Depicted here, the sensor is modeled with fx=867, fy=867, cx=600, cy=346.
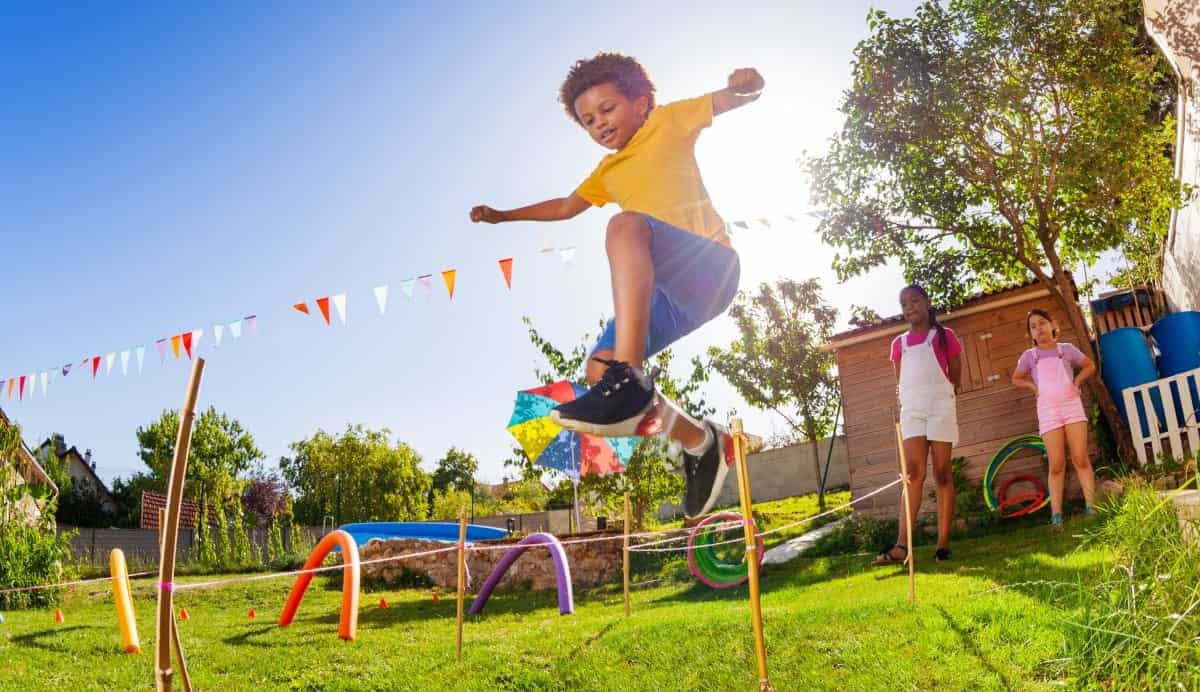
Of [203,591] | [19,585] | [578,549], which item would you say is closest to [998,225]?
[578,549]

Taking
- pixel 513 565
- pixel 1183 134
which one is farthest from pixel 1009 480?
pixel 513 565

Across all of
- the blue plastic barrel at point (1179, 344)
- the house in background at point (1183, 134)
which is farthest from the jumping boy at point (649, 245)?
the blue plastic barrel at point (1179, 344)

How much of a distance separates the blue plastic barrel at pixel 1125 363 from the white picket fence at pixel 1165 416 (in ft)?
0.90

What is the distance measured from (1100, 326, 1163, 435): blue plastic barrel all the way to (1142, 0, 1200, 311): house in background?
0.68 m

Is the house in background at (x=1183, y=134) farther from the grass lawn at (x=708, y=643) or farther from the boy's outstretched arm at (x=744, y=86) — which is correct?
the boy's outstretched arm at (x=744, y=86)

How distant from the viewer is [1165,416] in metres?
8.27

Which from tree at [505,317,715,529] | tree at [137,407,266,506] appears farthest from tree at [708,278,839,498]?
tree at [137,407,266,506]

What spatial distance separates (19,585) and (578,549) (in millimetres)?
7144

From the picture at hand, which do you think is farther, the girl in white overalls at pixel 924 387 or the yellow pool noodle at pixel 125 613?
the girl in white overalls at pixel 924 387

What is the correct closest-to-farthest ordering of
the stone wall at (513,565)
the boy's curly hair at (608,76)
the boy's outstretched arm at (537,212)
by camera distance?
the boy's curly hair at (608,76)
the boy's outstretched arm at (537,212)
the stone wall at (513,565)

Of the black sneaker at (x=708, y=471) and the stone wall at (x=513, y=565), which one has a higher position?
the black sneaker at (x=708, y=471)

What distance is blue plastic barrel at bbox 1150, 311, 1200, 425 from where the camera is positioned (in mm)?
8656

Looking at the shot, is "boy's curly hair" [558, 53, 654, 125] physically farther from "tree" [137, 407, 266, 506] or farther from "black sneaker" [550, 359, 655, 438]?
"tree" [137, 407, 266, 506]

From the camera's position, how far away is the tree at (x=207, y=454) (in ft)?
96.8
